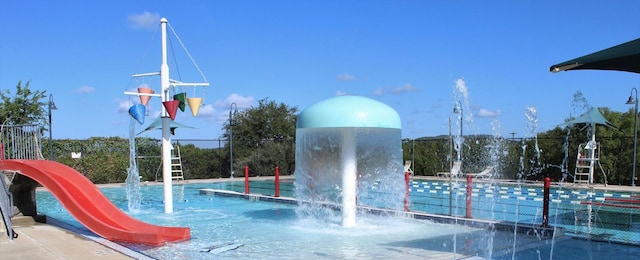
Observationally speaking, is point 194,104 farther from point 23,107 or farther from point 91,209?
point 23,107

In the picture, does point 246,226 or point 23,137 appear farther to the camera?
point 23,137

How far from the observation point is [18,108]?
66.5 feet

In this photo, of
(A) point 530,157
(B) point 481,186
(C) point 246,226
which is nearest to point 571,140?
(A) point 530,157

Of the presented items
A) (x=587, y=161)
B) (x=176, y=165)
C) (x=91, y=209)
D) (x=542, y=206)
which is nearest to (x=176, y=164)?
(x=176, y=165)

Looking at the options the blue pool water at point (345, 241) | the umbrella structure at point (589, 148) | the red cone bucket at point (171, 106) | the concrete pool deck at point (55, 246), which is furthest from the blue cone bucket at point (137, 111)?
the umbrella structure at point (589, 148)

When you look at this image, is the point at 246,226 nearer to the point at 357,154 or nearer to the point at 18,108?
the point at 357,154

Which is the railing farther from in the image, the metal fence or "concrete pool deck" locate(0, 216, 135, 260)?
the metal fence

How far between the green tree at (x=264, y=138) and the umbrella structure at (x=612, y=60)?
20.4 metres

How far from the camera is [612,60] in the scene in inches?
153

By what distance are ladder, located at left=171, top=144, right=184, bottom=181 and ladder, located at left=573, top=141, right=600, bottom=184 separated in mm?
15953

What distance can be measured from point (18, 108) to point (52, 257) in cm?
1708

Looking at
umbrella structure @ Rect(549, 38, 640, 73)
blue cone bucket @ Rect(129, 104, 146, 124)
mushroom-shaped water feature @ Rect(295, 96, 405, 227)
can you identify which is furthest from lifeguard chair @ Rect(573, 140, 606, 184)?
blue cone bucket @ Rect(129, 104, 146, 124)

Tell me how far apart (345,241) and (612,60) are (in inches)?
192

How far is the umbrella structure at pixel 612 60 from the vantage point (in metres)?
3.78
